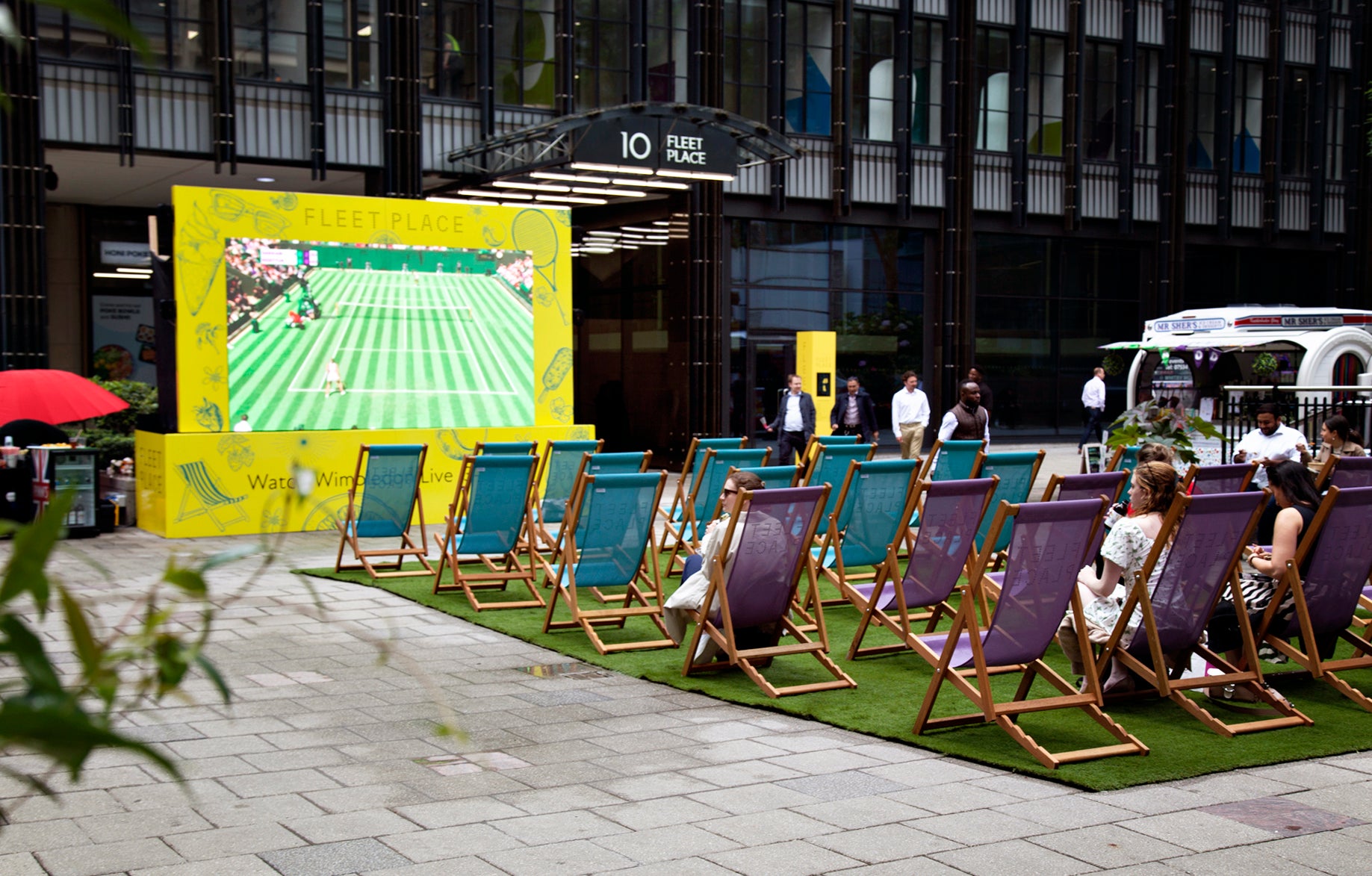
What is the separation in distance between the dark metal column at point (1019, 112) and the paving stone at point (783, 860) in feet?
76.1

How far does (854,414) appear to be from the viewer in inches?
746

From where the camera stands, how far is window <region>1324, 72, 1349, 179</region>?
29.3 m

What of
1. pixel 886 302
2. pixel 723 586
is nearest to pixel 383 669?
pixel 723 586

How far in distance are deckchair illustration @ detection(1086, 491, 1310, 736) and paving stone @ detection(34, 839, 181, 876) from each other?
366 centimetres

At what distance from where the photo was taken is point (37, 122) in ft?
54.5

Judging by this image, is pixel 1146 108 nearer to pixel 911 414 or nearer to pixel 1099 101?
pixel 1099 101

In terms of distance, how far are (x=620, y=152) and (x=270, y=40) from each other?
18.8ft

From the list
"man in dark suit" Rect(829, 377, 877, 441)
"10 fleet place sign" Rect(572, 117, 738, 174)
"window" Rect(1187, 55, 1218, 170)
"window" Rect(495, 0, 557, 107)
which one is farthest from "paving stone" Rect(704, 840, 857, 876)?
"window" Rect(1187, 55, 1218, 170)

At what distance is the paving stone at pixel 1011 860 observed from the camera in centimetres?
409

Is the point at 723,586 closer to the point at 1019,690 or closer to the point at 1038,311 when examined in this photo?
the point at 1019,690

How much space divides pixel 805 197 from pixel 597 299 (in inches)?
165

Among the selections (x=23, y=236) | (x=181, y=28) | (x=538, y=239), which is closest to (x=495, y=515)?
(x=538, y=239)

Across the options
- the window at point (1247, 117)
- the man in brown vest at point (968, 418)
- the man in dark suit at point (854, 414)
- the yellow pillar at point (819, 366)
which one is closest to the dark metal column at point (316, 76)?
the yellow pillar at point (819, 366)

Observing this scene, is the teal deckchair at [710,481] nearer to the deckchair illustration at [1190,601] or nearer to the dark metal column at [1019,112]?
the deckchair illustration at [1190,601]
